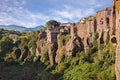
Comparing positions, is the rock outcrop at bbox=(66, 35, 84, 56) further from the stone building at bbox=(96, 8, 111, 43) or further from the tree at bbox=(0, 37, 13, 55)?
the tree at bbox=(0, 37, 13, 55)

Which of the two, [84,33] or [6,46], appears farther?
[6,46]

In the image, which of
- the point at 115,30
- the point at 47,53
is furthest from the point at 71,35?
the point at 115,30

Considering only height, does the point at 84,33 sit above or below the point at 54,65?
above

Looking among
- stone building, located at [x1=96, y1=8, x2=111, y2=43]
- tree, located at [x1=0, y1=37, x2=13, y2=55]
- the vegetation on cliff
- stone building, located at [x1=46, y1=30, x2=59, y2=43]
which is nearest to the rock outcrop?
the vegetation on cliff

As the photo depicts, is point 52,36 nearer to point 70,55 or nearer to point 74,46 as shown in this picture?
point 70,55

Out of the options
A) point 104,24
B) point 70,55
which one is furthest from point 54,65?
point 104,24

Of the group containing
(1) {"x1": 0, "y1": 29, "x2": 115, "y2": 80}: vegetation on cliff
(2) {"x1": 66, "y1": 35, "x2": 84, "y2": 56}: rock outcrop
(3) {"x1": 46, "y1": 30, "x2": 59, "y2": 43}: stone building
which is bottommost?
(1) {"x1": 0, "y1": 29, "x2": 115, "y2": 80}: vegetation on cliff

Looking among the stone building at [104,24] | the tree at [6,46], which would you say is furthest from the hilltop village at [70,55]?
the tree at [6,46]

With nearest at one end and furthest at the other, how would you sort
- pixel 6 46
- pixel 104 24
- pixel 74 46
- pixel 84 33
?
pixel 104 24, pixel 74 46, pixel 84 33, pixel 6 46

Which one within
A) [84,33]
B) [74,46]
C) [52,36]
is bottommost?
[74,46]

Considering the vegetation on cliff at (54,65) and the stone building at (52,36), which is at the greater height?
the stone building at (52,36)

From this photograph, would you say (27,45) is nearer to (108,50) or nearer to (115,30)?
(108,50)

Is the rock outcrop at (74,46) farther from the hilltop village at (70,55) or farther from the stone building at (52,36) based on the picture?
the stone building at (52,36)

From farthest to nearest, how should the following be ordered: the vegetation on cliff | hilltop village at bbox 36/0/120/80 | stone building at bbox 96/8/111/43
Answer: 1. hilltop village at bbox 36/0/120/80
2. stone building at bbox 96/8/111/43
3. the vegetation on cliff
